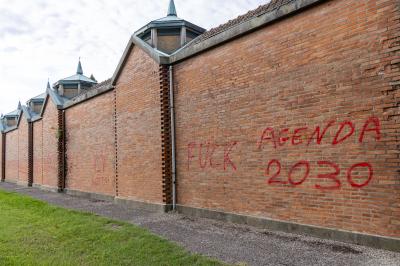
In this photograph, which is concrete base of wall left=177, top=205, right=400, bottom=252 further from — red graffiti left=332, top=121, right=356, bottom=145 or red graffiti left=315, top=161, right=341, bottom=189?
red graffiti left=332, top=121, right=356, bottom=145

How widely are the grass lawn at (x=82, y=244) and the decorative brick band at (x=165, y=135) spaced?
77.9 inches

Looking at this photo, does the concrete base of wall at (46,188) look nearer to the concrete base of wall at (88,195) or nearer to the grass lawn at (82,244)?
the concrete base of wall at (88,195)

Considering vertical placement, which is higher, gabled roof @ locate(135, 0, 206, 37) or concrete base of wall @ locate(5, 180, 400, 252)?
gabled roof @ locate(135, 0, 206, 37)

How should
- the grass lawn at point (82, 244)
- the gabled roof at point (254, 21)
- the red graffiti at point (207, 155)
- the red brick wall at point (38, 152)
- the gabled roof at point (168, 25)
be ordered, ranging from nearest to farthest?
the grass lawn at point (82, 244), the gabled roof at point (254, 21), the red graffiti at point (207, 155), the gabled roof at point (168, 25), the red brick wall at point (38, 152)

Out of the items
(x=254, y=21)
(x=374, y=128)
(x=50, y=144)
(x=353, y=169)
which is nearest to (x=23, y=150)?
(x=50, y=144)

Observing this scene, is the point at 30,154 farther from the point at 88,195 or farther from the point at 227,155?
the point at 227,155

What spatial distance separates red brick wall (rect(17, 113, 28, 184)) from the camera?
25233 mm

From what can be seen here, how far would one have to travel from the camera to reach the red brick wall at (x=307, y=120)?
595 cm

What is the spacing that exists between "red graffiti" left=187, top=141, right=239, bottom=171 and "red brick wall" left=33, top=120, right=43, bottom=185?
1542 centimetres

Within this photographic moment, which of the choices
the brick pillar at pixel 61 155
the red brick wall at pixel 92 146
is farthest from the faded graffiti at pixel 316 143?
the brick pillar at pixel 61 155

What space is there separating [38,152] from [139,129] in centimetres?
1363

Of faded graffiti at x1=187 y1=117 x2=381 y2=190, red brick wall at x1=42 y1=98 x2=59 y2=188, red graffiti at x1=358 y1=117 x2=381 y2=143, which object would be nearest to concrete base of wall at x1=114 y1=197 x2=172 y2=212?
faded graffiti at x1=187 y1=117 x2=381 y2=190

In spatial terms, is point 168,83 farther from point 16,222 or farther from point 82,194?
point 82,194

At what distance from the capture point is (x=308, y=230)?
6.93 meters
